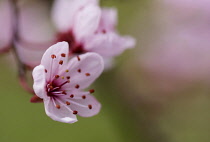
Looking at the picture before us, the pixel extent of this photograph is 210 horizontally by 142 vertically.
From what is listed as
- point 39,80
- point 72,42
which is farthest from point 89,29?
point 39,80

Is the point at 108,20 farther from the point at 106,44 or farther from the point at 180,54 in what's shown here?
the point at 180,54

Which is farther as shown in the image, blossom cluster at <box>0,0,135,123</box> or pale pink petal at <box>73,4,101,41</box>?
pale pink petal at <box>73,4,101,41</box>

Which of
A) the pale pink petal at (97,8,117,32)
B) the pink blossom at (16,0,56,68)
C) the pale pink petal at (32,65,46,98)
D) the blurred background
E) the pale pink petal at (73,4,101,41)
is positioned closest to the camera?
the pale pink petal at (32,65,46,98)

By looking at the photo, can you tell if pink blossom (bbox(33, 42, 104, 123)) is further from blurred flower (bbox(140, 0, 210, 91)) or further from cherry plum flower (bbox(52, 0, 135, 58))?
blurred flower (bbox(140, 0, 210, 91))

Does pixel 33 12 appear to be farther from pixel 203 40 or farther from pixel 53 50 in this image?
pixel 53 50

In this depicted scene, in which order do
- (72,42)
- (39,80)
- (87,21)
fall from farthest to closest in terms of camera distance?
(72,42) < (87,21) < (39,80)

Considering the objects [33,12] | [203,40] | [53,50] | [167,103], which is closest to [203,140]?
[167,103]

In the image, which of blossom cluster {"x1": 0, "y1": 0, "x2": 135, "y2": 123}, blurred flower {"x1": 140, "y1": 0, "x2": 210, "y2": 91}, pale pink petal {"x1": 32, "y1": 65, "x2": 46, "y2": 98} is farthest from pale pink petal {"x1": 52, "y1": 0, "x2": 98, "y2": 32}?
blurred flower {"x1": 140, "y1": 0, "x2": 210, "y2": 91}

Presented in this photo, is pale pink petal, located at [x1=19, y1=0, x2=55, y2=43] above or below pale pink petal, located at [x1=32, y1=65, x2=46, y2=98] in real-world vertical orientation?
below
